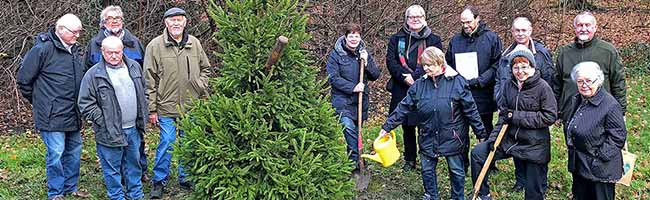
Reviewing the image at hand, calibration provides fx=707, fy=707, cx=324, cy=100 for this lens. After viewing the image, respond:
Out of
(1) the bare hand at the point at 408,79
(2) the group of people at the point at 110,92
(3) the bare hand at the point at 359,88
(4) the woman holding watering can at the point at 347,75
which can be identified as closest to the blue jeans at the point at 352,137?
(4) the woman holding watering can at the point at 347,75

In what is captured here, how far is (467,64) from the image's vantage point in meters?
6.49

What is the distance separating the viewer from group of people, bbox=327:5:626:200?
5.06m

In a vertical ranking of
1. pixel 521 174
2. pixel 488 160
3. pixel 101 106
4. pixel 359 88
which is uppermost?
pixel 101 106

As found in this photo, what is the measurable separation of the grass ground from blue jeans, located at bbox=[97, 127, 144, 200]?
377 mm

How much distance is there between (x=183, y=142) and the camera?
15.8 feet

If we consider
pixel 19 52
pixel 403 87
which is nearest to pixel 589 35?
pixel 403 87

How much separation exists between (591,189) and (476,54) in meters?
1.66

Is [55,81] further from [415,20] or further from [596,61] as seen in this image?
[596,61]

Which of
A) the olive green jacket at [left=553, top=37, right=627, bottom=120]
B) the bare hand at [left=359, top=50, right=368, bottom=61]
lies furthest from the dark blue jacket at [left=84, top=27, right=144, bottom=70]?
the olive green jacket at [left=553, top=37, right=627, bottom=120]

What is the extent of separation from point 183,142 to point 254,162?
543 millimetres

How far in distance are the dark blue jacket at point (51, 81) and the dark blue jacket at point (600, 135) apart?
408 centimetres

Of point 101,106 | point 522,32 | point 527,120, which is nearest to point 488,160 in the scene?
point 527,120

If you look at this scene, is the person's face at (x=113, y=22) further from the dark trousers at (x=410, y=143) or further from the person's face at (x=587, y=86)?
the person's face at (x=587, y=86)

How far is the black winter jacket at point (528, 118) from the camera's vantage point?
535 cm
